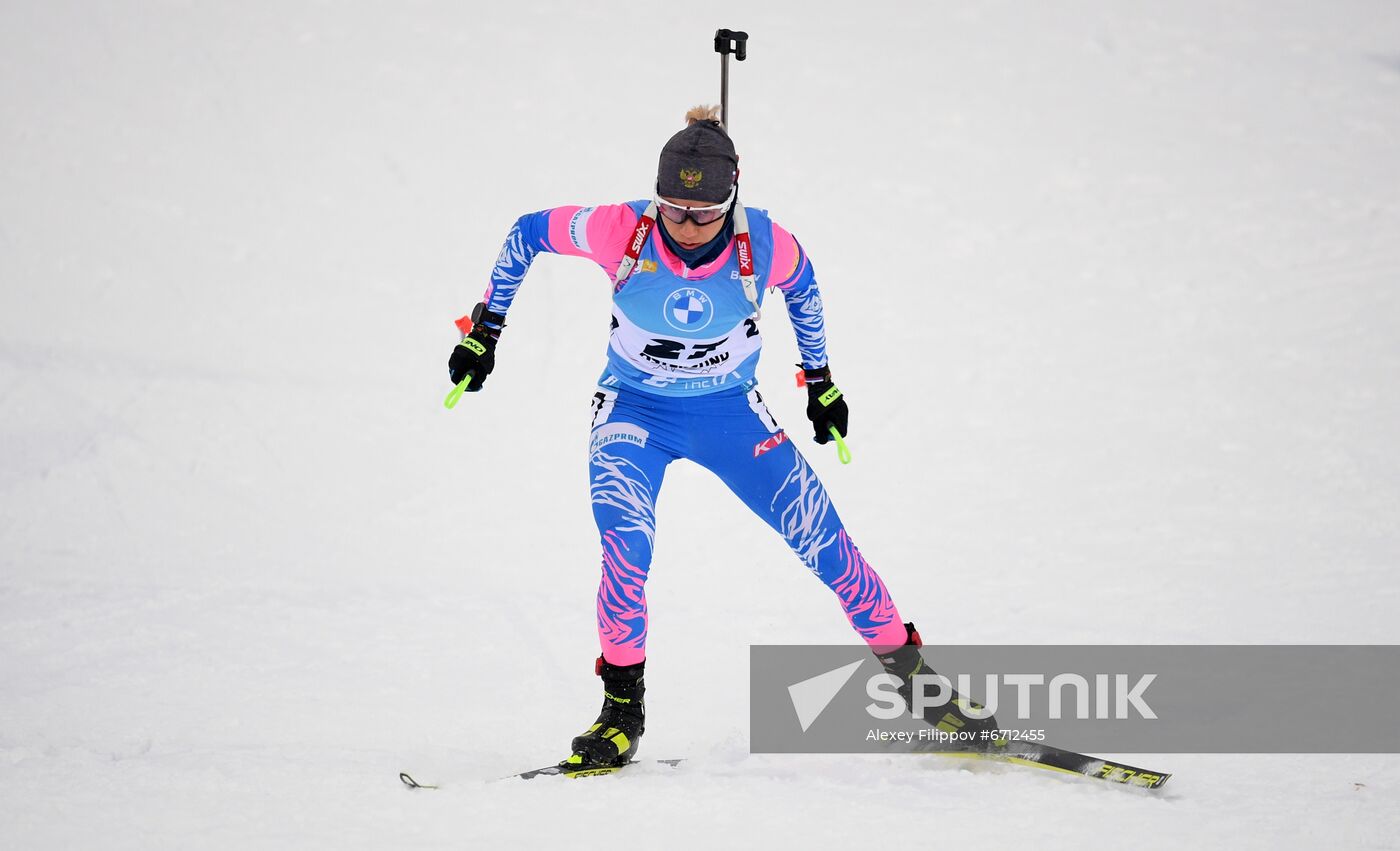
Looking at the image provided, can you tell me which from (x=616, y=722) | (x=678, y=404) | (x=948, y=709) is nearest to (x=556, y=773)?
(x=616, y=722)

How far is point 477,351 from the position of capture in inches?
179

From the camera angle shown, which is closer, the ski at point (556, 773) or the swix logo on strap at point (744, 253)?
the ski at point (556, 773)

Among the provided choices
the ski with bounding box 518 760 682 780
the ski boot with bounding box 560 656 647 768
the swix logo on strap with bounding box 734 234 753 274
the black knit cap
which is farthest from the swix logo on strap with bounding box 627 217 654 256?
the ski with bounding box 518 760 682 780

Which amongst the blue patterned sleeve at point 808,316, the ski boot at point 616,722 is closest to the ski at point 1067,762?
the ski boot at point 616,722

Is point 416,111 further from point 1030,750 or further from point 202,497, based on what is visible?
point 1030,750

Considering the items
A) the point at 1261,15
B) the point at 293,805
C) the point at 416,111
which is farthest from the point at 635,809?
the point at 1261,15

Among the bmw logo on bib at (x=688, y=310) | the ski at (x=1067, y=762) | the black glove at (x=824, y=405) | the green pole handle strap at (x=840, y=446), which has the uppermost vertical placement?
the bmw logo on bib at (x=688, y=310)

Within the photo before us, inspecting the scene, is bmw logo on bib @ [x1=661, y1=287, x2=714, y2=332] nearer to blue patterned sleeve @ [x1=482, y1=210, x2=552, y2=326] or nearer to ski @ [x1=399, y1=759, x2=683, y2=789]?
blue patterned sleeve @ [x1=482, y1=210, x2=552, y2=326]

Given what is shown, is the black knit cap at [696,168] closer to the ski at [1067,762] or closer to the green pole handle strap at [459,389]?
the green pole handle strap at [459,389]

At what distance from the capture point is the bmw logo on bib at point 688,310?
171 inches

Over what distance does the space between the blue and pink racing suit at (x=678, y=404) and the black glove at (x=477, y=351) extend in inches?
2.2

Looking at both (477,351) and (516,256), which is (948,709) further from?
(516,256)

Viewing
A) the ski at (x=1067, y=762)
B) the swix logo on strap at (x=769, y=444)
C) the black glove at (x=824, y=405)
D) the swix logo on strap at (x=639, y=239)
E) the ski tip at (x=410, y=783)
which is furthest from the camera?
the black glove at (x=824, y=405)

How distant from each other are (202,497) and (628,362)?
4898 mm
